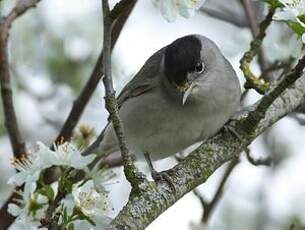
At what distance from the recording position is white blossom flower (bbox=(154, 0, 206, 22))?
244 cm

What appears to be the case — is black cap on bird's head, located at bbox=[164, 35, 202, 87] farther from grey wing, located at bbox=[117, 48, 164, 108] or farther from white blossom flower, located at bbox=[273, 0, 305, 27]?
white blossom flower, located at bbox=[273, 0, 305, 27]

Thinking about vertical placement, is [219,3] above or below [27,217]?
below

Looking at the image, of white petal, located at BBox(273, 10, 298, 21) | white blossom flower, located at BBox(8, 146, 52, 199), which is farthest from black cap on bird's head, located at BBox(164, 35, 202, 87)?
white blossom flower, located at BBox(8, 146, 52, 199)

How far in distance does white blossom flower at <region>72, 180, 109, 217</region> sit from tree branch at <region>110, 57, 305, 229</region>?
0.08 metres

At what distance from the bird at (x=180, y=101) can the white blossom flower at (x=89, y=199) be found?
114 cm

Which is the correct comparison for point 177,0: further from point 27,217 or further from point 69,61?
point 69,61

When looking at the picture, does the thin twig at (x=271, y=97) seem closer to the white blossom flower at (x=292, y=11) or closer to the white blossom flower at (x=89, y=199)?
the white blossom flower at (x=292, y=11)

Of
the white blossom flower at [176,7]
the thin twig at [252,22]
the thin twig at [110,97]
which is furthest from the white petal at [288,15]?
the thin twig at [252,22]

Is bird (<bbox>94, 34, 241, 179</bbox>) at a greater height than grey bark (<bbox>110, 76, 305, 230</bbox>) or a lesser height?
lesser

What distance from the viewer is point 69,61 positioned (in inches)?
191

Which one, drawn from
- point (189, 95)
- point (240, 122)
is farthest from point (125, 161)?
point (189, 95)

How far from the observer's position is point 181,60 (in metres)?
3.49

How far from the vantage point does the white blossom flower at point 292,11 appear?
2465mm

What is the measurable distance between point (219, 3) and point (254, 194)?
1367 millimetres
